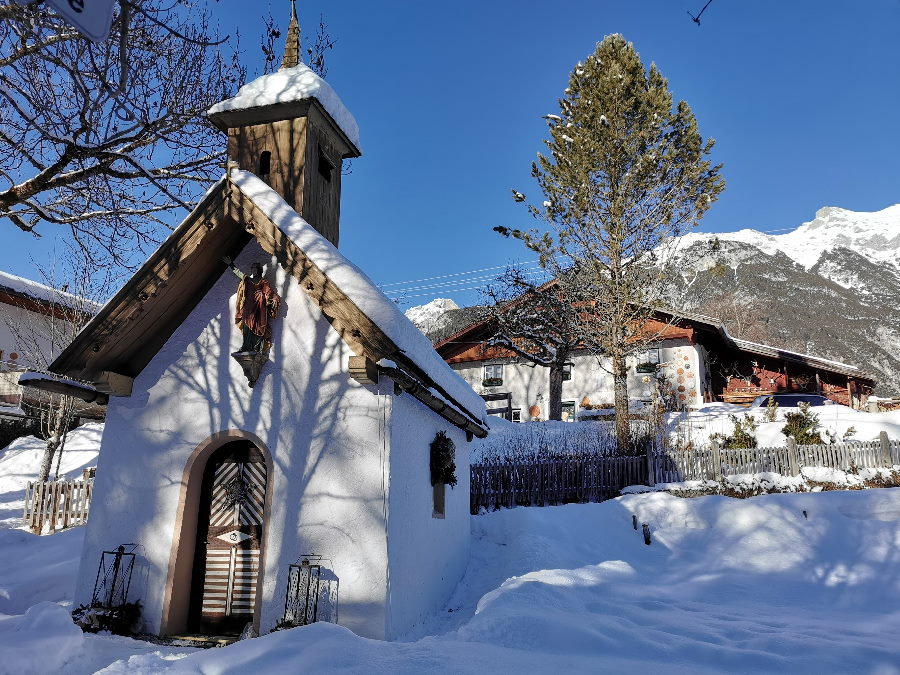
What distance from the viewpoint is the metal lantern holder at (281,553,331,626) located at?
21.2 feet

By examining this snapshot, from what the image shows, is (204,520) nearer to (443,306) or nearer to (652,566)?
(652,566)

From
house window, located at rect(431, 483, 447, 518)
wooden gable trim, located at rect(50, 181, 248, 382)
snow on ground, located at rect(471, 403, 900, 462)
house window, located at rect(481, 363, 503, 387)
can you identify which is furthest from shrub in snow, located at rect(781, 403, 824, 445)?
wooden gable trim, located at rect(50, 181, 248, 382)

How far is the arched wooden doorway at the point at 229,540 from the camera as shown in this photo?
730cm

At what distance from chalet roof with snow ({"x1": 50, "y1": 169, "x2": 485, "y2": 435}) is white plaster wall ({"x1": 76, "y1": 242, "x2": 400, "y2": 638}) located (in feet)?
0.98

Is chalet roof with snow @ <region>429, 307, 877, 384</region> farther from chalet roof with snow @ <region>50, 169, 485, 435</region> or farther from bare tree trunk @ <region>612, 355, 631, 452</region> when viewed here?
chalet roof with snow @ <region>50, 169, 485, 435</region>

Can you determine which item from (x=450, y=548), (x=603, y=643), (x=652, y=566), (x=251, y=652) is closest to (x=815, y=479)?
(x=652, y=566)

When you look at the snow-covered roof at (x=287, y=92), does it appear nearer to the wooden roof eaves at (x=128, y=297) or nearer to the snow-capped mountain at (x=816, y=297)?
the wooden roof eaves at (x=128, y=297)

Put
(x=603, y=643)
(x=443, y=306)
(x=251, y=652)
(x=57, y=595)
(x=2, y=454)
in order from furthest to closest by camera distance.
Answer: (x=443, y=306) < (x=2, y=454) < (x=57, y=595) < (x=603, y=643) < (x=251, y=652)

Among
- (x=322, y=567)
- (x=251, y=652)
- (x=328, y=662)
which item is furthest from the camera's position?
(x=322, y=567)

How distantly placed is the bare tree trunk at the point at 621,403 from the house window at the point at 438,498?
10384 millimetres

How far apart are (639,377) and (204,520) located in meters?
24.2

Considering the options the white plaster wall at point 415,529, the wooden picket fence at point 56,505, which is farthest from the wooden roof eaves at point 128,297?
the wooden picket fence at point 56,505

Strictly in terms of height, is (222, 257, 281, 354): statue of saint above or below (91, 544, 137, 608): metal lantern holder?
above

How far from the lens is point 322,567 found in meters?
6.71
